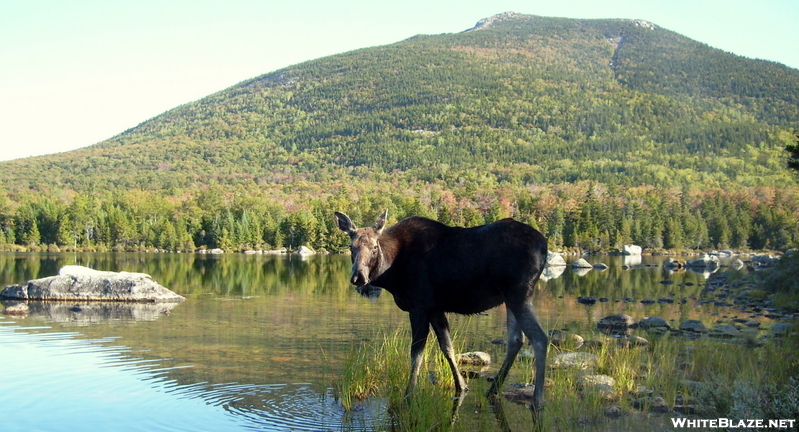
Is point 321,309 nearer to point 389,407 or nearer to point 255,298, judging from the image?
point 255,298

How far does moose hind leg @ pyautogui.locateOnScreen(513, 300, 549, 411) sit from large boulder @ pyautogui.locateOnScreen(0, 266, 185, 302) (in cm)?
2078

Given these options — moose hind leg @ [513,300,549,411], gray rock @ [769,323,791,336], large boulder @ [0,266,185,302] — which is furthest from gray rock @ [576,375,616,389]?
large boulder @ [0,266,185,302]

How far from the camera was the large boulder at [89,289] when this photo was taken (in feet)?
91.0

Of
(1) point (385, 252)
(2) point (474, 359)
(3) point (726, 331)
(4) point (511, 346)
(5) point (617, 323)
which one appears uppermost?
(1) point (385, 252)

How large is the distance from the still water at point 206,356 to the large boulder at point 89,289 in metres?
1.43

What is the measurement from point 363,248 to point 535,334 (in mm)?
2853

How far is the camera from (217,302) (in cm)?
2888

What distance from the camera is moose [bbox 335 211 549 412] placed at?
10750 millimetres

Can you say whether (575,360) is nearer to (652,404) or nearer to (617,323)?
(652,404)

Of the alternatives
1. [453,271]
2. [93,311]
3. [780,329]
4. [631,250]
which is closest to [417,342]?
[453,271]

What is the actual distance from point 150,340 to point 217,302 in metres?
10.8

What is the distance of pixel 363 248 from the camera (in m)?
10.6

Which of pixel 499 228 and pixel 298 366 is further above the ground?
pixel 499 228

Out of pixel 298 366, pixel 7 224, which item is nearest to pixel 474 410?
pixel 298 366
